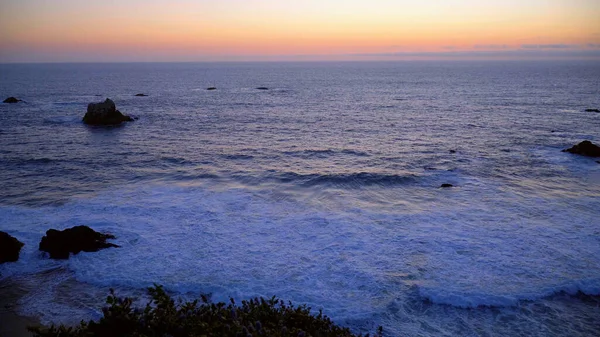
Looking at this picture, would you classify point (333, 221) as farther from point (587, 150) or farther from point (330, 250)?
point (587, 150)

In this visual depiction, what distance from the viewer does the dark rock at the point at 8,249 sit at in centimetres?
1573

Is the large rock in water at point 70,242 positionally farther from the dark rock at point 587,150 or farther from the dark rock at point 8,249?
the dark rock at point 587,150

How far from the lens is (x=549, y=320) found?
12266mm

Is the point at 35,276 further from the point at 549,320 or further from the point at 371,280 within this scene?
the point at 549,320

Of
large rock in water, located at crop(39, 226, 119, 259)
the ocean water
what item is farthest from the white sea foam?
large rock in water, located at crop(39, 226, 119, 259)

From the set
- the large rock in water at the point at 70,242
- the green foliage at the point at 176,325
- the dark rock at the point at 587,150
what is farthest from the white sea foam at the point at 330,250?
the dark rock at the point at 587,150

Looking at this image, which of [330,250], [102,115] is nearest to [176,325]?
[330,250]

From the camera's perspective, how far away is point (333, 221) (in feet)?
65.6

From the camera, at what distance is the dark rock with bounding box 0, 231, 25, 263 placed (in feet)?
51.6

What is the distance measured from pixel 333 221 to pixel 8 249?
13880 millimetres

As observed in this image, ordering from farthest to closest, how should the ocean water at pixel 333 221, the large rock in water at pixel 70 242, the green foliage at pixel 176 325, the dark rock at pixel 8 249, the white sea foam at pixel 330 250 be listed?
1. the large rock in water at pixel 70 242
2. the dark rock at pixel 8 249
3. the white sea foam at pixel 330 250
4. the ocean water at pixel 333 221
5. the green foliage at pixel 176 325

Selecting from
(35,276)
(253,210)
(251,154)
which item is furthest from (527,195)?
(35,276)

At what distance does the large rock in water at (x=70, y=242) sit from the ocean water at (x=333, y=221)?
0.50m

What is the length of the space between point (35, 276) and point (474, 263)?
54.7 feet
